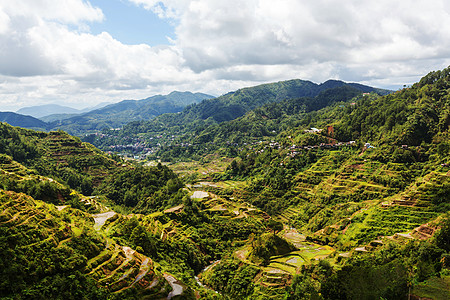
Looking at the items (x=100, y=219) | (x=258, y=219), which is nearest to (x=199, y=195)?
(x=258, y=219)

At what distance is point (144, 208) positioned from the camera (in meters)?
75.8

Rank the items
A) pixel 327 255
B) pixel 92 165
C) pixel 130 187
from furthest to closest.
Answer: pixel 92 165 → pixel 130 187 → pixel 327 255

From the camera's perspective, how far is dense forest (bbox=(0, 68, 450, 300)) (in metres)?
31.0

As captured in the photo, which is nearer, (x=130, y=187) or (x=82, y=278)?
(x=82, y=278)

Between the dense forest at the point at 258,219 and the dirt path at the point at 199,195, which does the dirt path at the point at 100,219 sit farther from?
the dirt path at the point at 199,195

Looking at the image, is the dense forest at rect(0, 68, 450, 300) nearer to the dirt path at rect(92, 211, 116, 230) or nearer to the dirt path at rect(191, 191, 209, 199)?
the dirt path at rect(191, 191, 209, 199)

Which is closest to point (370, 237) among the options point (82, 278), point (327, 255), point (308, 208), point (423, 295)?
point (327, 255)

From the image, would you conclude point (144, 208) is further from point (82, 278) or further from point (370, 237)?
point (370, 237)

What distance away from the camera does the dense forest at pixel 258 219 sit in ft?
102

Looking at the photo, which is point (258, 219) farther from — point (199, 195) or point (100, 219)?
point (100, 219)

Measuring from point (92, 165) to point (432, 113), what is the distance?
12664cm

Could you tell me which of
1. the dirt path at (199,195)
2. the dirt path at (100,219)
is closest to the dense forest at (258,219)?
the dirt path at (199,195)

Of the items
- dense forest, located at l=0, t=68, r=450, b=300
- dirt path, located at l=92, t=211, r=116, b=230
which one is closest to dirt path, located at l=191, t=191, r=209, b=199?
dense forest, located at l=0, t=68, r=450, b=300

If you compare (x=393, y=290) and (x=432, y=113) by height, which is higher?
(x=432, y=113)
